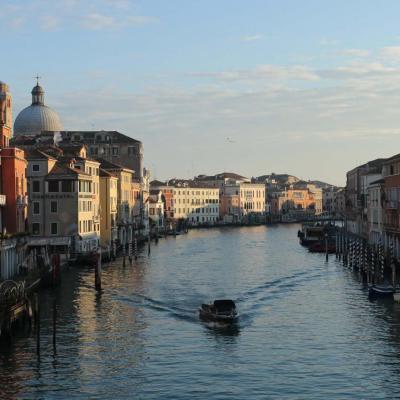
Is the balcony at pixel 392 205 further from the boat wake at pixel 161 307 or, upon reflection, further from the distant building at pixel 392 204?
the boat wake at pixel 161 307

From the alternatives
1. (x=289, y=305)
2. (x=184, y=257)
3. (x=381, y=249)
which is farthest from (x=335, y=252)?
(x=289, y=305)

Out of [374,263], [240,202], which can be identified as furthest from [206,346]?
[240,202]

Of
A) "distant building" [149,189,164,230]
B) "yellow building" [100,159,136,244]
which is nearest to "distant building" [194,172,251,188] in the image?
"distant building" [149,189,164,230]

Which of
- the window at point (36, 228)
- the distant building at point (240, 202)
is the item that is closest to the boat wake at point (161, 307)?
the window at point (36, 228)

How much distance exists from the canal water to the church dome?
56.6 meters

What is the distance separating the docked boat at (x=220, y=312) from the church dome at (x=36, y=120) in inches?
2788

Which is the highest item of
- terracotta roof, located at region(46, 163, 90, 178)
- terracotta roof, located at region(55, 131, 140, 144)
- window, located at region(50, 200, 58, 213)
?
terracotta roof, located at region(55, 131, 140, 144)

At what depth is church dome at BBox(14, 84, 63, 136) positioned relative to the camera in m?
102

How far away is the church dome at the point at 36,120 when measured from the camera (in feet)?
334

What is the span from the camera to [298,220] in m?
186

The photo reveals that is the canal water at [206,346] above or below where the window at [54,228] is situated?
below

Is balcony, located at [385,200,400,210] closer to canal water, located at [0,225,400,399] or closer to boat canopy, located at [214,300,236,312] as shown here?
canal water, located at [0,225,400,399]

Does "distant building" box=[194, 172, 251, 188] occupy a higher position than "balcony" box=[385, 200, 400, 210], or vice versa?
"distant building" box=[194, 172, 251, 188]

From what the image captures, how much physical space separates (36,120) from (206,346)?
252 ft
